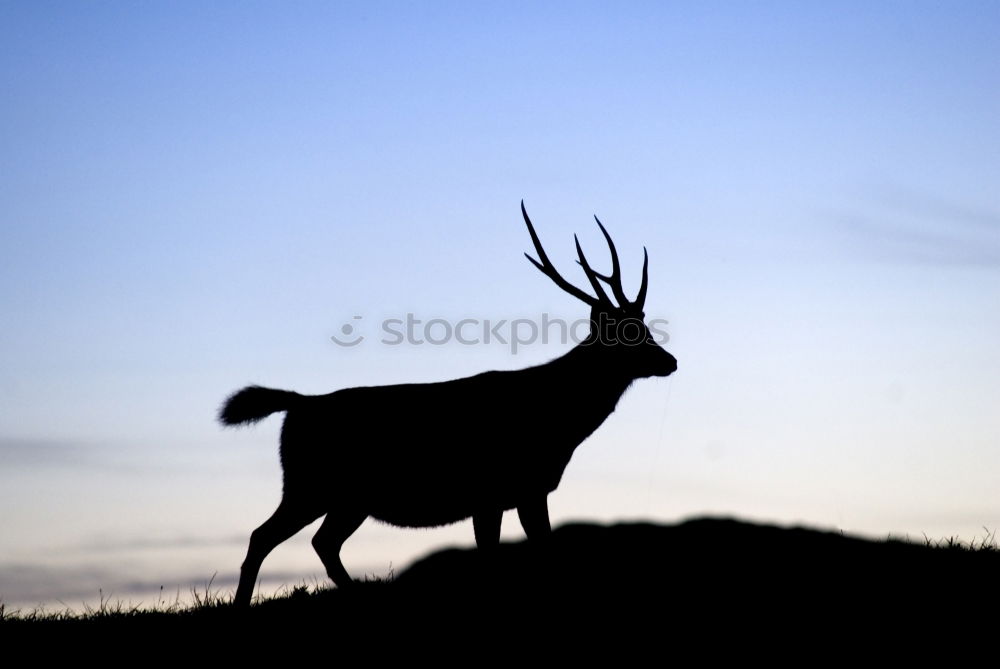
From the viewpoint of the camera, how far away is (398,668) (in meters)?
7.27

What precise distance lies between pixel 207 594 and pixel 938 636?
18.8 ft

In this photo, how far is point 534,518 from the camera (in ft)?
34.3

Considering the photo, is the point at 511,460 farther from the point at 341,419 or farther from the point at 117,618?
the point at 117,618

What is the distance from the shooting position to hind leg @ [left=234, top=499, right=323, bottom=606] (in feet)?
33.2

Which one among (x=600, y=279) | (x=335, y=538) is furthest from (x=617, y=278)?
(x=335, y=538)

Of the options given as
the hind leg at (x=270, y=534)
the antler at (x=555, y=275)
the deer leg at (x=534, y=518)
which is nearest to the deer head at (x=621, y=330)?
the antler at (x=555, y=275)

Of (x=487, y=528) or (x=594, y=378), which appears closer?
(x=487, y=528)

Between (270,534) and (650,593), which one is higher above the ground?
(270,534)

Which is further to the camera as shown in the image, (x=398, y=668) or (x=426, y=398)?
(x=426, y=398)

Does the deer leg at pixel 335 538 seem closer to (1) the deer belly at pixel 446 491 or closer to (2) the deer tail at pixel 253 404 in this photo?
(1) the deer belly at pixel 446 491

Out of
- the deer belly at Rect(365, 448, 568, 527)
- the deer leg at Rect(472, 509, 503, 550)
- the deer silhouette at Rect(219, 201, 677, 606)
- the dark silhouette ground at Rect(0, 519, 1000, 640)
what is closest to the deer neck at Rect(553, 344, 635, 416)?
the deer silhouette at Rect(219, 201, 677, 606)

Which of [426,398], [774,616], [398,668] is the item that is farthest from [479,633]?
[426,398]

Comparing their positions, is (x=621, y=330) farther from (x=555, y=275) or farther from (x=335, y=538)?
(x=335, y=538)

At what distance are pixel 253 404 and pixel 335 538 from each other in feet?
4.69
